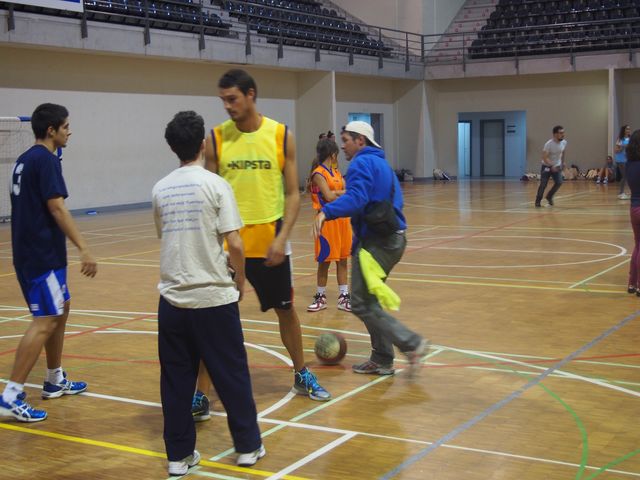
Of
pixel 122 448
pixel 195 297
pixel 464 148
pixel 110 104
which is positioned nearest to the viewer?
pixel 195 297

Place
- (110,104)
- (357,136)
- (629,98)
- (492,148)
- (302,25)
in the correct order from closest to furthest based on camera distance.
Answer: (357,136) < (110,104) < (302,25) < (629,98) < (492,148)

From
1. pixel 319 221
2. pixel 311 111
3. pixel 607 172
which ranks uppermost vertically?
pixel 311 111

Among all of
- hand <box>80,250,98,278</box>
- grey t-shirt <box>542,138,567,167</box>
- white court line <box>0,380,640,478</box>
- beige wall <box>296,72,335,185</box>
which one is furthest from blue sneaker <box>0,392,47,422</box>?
beige wall <box>296,72,335,185</box>

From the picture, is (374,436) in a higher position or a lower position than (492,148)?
lower

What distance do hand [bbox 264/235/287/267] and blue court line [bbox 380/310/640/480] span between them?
1.37m

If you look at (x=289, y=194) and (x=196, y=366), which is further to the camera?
(x=289, y=194)

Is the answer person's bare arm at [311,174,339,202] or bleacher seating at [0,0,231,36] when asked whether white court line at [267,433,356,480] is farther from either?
bleacher seating at [0,0,231,36]

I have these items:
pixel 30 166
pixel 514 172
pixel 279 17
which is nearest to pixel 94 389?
pixel 30 166

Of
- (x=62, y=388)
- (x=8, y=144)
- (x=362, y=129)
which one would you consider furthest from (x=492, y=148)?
(x=62, y=388)

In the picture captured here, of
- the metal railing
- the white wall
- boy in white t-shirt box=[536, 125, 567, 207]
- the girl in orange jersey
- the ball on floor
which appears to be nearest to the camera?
the ball on floor

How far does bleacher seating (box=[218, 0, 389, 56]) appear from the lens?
25500 mm

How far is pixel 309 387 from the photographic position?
553 centimetres

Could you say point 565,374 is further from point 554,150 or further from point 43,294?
point 554,150

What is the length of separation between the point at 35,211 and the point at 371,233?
225 centimetres
